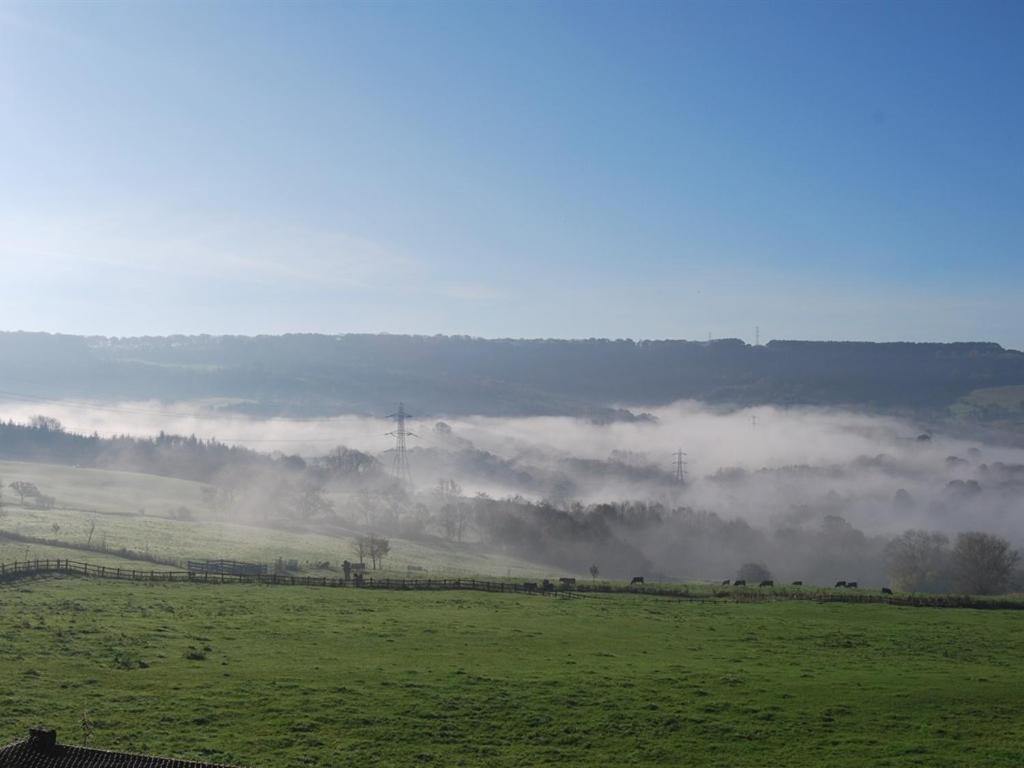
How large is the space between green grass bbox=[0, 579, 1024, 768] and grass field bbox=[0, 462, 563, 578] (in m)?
27.8

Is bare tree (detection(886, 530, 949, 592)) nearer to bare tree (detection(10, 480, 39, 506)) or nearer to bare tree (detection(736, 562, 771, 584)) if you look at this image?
bare tree (detection(736, 562, 771, 584))

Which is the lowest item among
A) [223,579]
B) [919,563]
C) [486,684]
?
[919,563]

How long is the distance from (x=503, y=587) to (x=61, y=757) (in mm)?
49343

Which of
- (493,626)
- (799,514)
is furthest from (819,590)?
(799,514)

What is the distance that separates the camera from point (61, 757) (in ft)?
82.2

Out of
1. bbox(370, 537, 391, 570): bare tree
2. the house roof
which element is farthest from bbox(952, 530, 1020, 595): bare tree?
the house roof

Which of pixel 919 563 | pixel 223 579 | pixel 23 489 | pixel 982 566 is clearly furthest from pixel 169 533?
pixel 982 566

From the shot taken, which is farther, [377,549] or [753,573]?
[753,573]

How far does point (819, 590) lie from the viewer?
78.1 metres

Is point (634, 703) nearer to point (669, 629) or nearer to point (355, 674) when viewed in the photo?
point (355, 674)

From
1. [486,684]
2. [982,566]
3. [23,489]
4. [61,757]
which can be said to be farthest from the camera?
[23,489]

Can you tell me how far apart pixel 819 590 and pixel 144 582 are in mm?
51151

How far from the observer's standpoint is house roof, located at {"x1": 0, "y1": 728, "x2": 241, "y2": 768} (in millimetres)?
24578

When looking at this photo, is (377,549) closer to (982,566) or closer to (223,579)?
(223,579)
